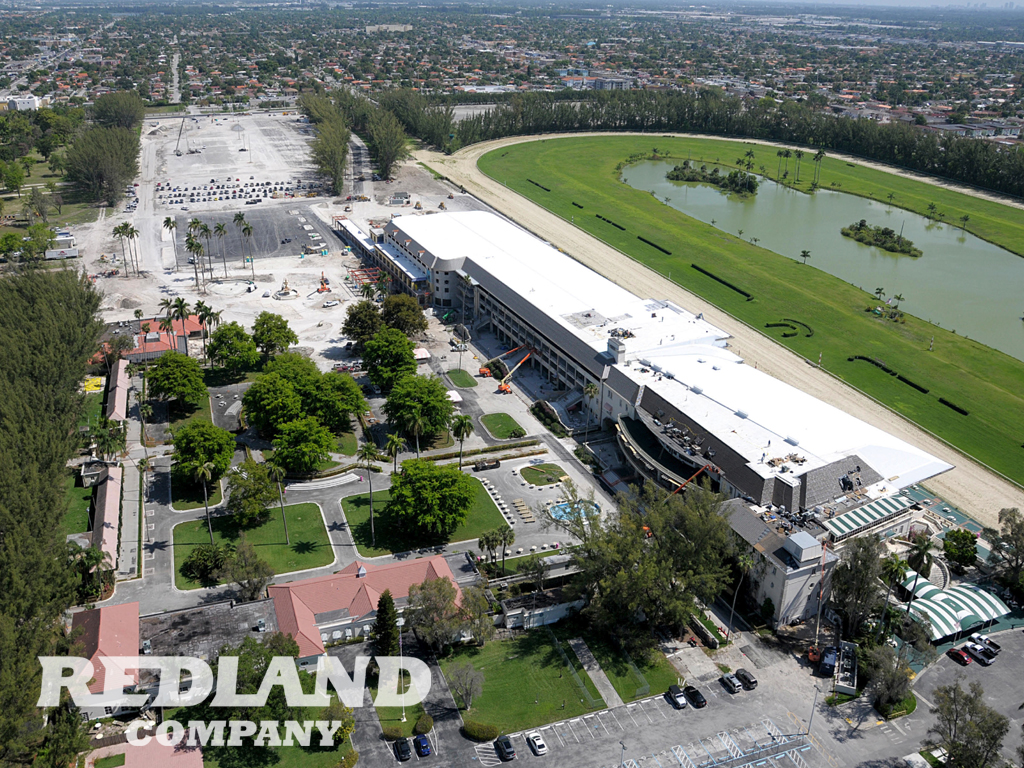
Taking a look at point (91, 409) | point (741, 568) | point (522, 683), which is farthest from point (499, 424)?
point (91, 409)

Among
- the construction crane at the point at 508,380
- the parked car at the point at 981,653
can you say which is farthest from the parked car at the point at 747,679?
the construction crane at the point at 508,380

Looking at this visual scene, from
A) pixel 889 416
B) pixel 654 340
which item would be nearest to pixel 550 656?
pixel 654 340

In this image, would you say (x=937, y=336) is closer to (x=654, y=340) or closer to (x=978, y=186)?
(x=654, y=340)

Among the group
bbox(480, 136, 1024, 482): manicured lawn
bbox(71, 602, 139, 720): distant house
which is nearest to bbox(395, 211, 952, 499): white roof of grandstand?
bbox(480, 136, 1024, 482): manicured lawn

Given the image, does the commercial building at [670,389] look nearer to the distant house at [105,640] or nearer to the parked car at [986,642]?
the parked car at [986,642]

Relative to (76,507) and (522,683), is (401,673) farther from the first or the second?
(76,507)

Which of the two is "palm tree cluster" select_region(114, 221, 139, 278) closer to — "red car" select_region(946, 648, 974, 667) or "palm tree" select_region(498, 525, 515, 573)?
"palm tree" select_region(498, 525, 515, 573)
